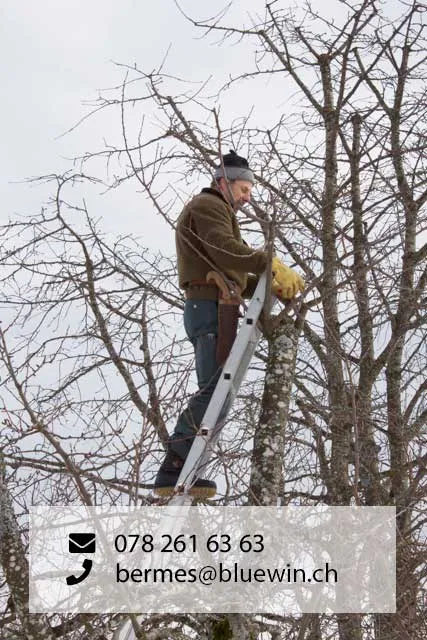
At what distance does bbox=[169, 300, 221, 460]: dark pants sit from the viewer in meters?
5.25

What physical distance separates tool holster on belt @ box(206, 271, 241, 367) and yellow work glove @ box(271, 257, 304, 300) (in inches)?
8.8

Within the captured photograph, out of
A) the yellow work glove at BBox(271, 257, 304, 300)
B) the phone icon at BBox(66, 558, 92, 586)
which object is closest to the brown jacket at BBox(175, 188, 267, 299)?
the yellow work glove at BBox(271, 257, 304, 300)

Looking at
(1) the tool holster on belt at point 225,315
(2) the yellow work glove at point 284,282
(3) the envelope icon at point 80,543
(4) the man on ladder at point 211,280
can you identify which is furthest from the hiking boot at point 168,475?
(2) the yellow work glove at point 284,282

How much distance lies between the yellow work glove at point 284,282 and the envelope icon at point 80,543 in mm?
1677

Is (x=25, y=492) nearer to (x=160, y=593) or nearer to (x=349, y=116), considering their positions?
(x=160, y=593)

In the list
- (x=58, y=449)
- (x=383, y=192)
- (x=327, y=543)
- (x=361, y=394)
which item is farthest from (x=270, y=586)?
(x=383, y=192)

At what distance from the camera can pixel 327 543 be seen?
5523mm

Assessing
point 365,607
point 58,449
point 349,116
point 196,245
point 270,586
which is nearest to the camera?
point 58,449

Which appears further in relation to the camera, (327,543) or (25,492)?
(25,492)

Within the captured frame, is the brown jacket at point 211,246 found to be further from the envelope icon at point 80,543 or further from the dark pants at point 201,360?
the envelope icon at point 80,543

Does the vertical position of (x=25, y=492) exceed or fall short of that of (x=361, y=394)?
it falls short

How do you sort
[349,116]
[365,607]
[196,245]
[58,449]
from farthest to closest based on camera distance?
[349,116] → [365,607] → [196,245] → [58,449]

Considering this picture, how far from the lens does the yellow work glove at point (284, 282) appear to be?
17.1 ft

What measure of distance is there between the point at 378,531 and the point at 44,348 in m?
2.78
